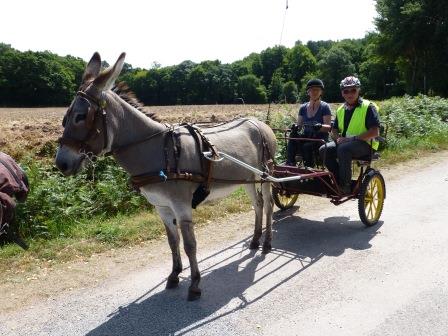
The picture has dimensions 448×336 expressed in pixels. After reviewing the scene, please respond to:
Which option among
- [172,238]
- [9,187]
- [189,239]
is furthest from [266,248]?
[9,187]

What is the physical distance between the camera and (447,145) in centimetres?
1323

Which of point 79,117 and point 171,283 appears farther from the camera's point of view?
point 171,283

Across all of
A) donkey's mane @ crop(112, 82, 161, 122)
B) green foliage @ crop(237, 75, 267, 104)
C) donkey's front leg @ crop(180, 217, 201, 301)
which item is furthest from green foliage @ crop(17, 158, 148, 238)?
green foliage @ crop(237, 75, 267, 104)

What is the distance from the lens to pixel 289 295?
440cm

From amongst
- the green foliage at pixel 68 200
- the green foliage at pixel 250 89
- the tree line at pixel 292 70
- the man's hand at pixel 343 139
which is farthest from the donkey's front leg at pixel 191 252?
the green foliage at pixel 250 89

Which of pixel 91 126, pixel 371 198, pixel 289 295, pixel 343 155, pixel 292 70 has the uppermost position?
pixel 292 70

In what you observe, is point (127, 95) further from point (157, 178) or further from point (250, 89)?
point (250, 89)

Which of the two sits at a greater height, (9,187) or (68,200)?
(9,187)

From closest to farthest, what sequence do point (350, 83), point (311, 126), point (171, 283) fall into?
point (171, 283)
point (350, 83)
point (311, 126)

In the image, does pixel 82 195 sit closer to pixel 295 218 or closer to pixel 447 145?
pixel 295 218

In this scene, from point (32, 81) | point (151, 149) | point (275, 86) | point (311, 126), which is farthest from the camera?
point (32, 81)

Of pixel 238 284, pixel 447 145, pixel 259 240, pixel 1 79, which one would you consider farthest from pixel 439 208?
pixel 1 79

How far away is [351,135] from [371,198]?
98cm

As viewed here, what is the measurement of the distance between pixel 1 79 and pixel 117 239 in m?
72.5
